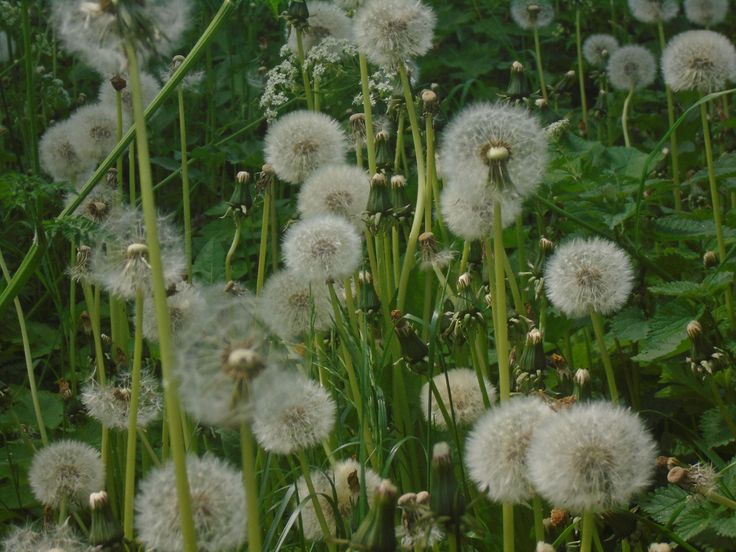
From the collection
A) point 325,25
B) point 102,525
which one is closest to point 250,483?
point 102,525

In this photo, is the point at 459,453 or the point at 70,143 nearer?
the point at 459,453

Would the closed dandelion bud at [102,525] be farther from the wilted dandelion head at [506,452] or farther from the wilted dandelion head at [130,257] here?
the wilted dandelion head at [506,452]

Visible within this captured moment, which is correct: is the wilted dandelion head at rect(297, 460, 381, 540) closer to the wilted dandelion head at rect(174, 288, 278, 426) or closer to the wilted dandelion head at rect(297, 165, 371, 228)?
the wilted dandelion head at rect(174, 288, 278, 426)

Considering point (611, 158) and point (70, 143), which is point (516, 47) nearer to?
point (611, 158)

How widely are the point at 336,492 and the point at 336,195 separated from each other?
83 cm

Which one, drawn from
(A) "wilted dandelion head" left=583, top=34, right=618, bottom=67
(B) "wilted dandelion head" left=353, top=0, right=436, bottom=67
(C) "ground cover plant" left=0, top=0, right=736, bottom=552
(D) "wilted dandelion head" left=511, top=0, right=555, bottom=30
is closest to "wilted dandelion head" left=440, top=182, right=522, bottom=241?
(C) "ground cover plant" left=0, top=0, right=736, bottom=552

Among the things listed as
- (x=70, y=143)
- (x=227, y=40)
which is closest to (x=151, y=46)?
(x=70, y=143)

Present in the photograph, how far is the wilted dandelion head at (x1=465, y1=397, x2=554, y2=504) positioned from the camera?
159 centimetres

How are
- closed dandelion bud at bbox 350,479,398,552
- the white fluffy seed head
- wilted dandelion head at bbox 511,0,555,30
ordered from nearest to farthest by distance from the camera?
closed dandelion bud at bbox 350,479,398,552 → the white fluffy seed head → wilted dandelion head at bbox 511,0,555,30

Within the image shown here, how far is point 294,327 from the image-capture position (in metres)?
2.30

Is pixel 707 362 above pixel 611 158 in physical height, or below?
→ below

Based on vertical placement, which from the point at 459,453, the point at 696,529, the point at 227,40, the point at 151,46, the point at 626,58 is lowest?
the point at 696,529

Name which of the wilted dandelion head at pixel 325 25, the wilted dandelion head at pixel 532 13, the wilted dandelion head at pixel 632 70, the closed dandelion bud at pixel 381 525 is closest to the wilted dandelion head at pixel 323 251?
the closed dandelion bud at pixel 381 525

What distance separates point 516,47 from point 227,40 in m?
2.17
